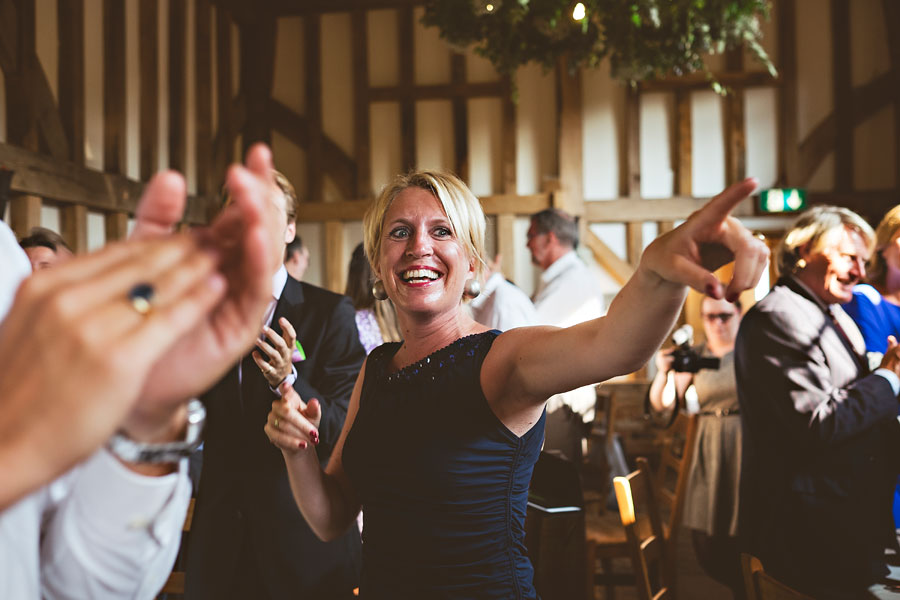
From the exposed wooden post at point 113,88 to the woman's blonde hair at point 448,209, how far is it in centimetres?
440

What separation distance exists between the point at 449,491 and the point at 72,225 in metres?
4.34

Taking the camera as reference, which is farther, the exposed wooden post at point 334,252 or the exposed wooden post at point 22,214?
the exposed wooden post at point 334,252

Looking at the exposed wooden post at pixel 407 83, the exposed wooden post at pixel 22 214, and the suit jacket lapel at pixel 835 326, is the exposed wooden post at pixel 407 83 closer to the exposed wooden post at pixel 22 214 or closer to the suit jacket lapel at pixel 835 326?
the exposed wooden post at pixel 22 214

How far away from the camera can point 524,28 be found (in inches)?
144

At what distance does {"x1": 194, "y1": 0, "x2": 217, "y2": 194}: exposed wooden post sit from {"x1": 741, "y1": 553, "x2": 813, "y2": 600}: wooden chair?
6020 millimetres

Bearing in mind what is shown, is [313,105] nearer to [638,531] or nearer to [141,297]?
[638,531]

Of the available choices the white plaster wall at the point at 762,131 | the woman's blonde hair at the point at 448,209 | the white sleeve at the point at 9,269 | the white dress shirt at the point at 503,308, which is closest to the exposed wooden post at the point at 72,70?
the white dress shirt at the point at 503,308

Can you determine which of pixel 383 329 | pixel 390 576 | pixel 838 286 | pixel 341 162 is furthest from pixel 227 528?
pixel 341 162

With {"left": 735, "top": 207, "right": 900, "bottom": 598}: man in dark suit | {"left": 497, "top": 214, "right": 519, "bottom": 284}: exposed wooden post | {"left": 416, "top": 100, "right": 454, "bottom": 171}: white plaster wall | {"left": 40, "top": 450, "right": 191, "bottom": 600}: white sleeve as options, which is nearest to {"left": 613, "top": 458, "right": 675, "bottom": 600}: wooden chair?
{"left": 735, "top": 207, "right": 900, "bottom": 598}: man in dark suit

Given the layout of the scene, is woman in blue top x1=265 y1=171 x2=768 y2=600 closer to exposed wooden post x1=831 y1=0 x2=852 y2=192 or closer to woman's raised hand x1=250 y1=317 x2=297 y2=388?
woman's raised hand x1=250 y1=317 x2=297 y2=388

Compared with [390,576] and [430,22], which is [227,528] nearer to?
[390,576]

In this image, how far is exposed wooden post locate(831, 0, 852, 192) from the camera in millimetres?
6547

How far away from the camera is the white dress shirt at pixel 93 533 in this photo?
60 cm

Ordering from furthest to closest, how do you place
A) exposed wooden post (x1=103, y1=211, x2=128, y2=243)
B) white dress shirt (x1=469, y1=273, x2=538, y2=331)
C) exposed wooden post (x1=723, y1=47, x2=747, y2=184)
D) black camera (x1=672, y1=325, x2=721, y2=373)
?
exposed wooden post (x1=723, y1=47, x2=747, y2=184) < exposed wooden post (x1=103, y1=211, x2=128, y2=243) < white dress shirt (x1=469, y1=273, x2=538, y2=331) < black camera (x1=672, y1=325, x2=721, y2=373)
